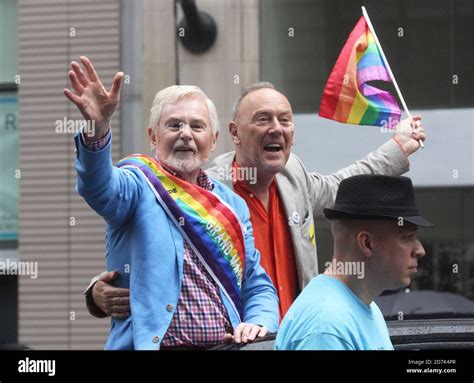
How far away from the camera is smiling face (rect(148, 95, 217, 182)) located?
3.31 metres

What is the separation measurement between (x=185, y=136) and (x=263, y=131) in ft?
1.23

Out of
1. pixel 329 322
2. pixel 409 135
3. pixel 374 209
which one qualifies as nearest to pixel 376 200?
pixel 374 209

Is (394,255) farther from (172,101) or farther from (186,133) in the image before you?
(172,101)

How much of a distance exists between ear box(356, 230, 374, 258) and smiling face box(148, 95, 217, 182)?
0.69m

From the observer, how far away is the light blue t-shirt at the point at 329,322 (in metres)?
2.55

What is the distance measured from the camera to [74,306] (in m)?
5.00

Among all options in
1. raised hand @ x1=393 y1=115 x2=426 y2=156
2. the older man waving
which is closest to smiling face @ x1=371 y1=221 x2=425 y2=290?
the older man waving

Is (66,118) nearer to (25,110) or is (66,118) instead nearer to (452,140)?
(25,110)

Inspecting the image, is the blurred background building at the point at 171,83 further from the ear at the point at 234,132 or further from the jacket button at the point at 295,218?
the jacket button at the point at 295,218

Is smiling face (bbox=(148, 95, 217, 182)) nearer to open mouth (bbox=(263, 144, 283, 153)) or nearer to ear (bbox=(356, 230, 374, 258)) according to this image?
open mouth (bbox=(263, 144, 283, 153))

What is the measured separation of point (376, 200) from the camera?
2.86 m

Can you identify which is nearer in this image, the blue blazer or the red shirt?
the blue blazer
